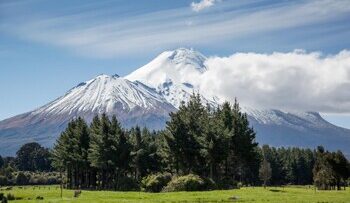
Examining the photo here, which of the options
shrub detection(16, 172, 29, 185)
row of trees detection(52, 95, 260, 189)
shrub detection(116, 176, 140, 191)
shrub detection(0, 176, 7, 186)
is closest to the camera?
shrub detection(116, 176, 140, 191)

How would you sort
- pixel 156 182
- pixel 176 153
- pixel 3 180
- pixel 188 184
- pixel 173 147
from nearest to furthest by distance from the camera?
pixel 188 184 → pixel 156 182 → pixel 173 147 → pixel 176 153 → pixel 3 180

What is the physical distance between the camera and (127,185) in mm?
95875

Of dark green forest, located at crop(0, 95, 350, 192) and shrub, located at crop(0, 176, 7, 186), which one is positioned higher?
dark green forest, located at crop(0, 95, 350, 192)

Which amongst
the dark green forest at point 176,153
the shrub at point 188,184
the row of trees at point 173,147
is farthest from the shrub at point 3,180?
the shrub at point 188,184

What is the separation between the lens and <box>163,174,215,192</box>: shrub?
276ft

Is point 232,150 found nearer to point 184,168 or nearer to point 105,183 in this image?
point 184,168

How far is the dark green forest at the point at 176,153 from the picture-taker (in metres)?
92.7

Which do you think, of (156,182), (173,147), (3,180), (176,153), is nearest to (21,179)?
(3,180)

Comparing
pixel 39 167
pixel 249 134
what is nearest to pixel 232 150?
pixel 249 134

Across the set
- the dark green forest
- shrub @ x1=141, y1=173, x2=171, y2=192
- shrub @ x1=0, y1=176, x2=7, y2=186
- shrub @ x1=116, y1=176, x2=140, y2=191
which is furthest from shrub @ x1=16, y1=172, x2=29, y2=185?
shrub @ x1=141, y1=173, x2=171, y2=192

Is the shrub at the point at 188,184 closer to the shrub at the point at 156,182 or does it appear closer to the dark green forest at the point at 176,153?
the dark green forest at the point at 176,153

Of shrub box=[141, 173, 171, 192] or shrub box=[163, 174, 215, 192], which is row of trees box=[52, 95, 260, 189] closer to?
shrub box=[163, 174, 215, 192]

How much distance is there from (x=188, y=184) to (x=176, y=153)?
14501 millimetres

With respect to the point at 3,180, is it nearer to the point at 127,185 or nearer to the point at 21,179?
the point at 21,179
